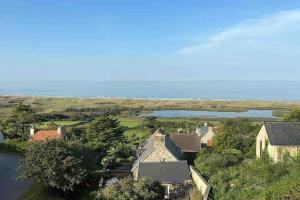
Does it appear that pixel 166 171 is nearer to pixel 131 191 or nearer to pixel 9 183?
pixel 131 191

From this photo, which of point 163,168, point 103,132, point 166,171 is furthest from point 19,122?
point 166,171

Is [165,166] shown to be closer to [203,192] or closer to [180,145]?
[203,192]

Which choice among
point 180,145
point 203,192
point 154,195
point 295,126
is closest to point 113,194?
point 154,195

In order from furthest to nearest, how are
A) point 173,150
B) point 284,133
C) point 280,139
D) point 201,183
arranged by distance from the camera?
point 173,150 < point 284,133 < point 280,139 < point 201,183

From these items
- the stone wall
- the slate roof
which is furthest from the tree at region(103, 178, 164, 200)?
the slate roof

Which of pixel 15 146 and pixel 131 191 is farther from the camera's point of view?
pixel 15 146

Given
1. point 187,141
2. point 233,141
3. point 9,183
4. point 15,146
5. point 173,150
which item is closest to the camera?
point 9,183

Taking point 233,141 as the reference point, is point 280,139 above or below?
above

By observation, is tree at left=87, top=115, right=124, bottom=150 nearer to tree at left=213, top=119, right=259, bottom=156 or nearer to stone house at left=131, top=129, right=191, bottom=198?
tree at left=213, top=119, right=259, bottom=156
